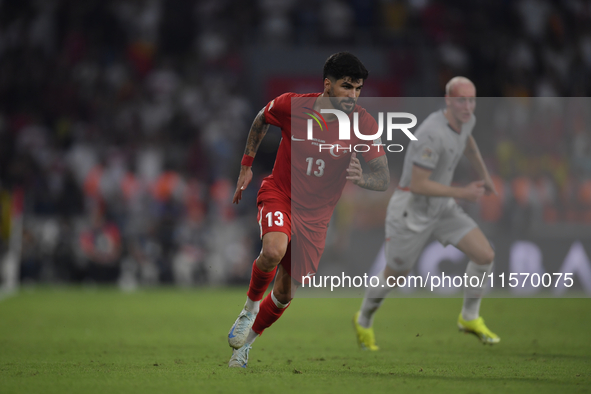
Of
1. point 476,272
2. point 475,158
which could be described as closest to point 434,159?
point 475,158

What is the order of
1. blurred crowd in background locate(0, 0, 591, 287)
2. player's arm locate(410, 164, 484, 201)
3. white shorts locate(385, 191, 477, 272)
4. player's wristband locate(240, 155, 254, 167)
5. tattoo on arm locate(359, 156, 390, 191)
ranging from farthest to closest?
1. blurred crowd in background locate(0, 0, 591, 287)
2. white shorts locate(385, 191, 477, 272)
3. player's arm locate(410, 164, 484, 201)
4. player's wristband locate(240, 155, 254, 167)
5. tattoo on arm locate(359, 156, 390, 191)

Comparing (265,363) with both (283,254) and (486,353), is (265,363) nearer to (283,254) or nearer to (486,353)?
(283,254)

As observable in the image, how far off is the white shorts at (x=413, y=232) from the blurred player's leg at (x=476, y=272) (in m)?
0.09

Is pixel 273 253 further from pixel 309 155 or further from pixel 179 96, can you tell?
pixel 179 96

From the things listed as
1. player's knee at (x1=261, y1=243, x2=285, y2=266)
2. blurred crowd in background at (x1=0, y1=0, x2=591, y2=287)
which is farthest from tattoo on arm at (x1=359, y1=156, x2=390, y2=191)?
blurred crowd in background at (x1=0, y1=0, x2=591, y2=287)

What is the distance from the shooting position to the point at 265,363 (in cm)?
597

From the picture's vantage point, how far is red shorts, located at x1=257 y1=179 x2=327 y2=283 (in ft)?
18.1

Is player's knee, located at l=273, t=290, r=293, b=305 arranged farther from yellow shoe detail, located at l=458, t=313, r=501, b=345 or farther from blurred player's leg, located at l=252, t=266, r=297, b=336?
yellow shoe detail, located at l=458, t=313, r=501, b=345

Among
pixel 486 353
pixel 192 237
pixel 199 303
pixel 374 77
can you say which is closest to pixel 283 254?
pixel 486 353

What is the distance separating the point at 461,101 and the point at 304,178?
6.89 ft

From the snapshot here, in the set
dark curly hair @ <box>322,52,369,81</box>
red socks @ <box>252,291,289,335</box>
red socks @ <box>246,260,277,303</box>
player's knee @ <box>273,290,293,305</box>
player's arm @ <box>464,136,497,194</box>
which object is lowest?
red socks @ <box>252,291,289,335</box>

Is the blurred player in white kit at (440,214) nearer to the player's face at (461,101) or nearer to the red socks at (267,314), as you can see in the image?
the player's face at (461,101)

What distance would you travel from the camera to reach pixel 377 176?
18.5 ft

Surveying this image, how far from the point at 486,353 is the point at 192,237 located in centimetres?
932
